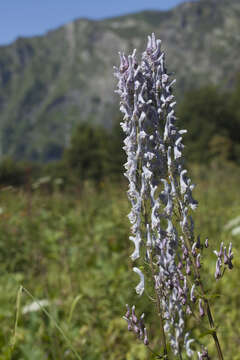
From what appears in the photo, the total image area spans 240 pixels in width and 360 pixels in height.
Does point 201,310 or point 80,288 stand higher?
point 201,310

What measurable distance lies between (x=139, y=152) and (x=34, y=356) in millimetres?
2448

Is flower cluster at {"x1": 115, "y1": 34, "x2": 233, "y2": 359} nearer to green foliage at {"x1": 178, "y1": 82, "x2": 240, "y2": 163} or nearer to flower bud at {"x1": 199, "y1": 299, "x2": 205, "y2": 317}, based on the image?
flower bud at {"x1": 199, "y1": 299, "x2": 205, "y2": 317}

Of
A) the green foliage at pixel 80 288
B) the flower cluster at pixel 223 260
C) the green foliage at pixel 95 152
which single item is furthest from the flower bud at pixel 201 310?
the green foliage at pixel 95 152

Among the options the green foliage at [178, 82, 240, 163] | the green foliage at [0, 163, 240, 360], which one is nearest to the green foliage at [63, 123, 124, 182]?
the green foliage at [178, 82, 240, 163]

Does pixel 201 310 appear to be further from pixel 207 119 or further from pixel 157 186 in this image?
pixel 207 119

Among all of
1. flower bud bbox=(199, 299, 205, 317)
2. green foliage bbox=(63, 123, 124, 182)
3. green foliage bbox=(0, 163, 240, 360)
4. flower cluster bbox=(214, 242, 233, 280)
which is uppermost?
green foliage bbox=(63, 123, 124, 182)

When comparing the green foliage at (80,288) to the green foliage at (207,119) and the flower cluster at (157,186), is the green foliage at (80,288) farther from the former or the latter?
the green foliage at (207,119)

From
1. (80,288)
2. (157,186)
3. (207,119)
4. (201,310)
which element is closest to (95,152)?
(207,119)

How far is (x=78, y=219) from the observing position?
26.1ft

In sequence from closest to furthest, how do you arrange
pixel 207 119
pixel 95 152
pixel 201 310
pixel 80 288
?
pixel 201 310
pixel 80 288
pixel 95 152
pixel 207 119

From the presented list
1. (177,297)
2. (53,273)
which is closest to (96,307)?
(53,273)

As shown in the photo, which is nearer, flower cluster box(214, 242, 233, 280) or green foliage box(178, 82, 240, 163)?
flower cluster box(214, 242, 233, 280)

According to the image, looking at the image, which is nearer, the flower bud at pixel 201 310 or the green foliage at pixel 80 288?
the flower bud at pixel 201 310

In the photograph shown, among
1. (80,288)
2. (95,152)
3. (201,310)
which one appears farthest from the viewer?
(95,152)
